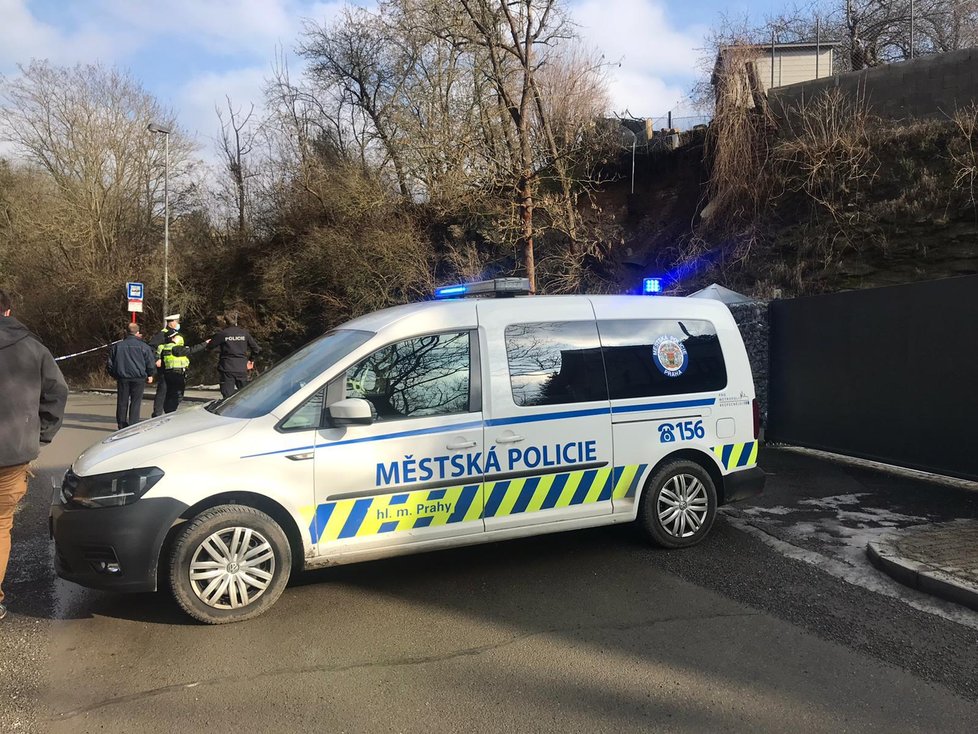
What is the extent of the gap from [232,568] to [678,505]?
3228 mm

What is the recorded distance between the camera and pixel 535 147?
15.0 metres

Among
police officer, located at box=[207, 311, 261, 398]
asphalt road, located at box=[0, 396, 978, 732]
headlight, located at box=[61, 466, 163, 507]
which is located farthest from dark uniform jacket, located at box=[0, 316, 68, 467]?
police officer, located at box=[207, 311, 261, 398]

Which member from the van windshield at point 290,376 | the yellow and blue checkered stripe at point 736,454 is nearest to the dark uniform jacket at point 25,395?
the van windshield at point 290,376

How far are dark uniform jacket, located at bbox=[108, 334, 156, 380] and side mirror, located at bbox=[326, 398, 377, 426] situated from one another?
7616mm

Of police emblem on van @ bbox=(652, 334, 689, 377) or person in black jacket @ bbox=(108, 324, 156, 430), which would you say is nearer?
police emblem on van @ bbox=(652, 334, 689, 377)

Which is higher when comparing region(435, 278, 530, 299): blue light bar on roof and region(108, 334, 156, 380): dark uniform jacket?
region(435, 278, 530, 299): blue light bar on roof

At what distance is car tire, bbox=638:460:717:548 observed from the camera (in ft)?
16.6

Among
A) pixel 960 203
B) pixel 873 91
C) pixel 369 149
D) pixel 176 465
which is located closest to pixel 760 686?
pixel 176 465

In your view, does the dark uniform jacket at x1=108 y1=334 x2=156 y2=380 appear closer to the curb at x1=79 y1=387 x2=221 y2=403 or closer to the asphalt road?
the curb at x1=79 y1=387 x2=221 y2=403

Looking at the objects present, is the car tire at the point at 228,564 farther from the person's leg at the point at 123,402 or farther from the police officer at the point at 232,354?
the person's leg at the point at 123,402

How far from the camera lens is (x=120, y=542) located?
3.70 meters

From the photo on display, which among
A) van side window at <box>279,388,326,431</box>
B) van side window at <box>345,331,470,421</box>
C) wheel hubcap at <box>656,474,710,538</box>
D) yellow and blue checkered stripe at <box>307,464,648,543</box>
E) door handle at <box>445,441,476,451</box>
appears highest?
van side window at <box>345,331,470,421</box>

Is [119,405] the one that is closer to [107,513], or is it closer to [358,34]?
[107,513]

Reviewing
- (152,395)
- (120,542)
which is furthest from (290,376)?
(152,395)
